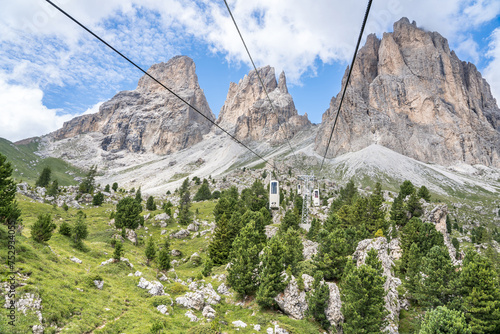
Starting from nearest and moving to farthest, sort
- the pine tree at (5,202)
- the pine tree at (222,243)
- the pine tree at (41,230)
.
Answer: the pine tree at (5,202)
the pine tree at (41,230)
the pine tree at (222,243)

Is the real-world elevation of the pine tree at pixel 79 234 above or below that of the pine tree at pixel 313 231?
below

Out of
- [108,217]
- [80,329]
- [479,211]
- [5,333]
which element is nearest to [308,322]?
[80,329]

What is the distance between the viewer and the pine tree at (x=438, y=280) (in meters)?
29.8

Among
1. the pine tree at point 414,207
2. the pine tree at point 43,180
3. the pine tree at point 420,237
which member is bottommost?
the pine tree at point 420,237

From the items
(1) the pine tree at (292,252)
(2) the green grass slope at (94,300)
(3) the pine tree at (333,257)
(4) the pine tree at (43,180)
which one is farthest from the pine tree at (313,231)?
(4) the pine tree at (43,180)

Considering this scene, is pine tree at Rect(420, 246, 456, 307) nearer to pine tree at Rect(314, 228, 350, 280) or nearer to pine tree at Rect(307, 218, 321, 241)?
A: pine tree at Rect(314, 228, 350, 280)

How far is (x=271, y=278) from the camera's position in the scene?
32.7 meters

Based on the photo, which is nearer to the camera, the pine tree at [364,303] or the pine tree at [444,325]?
the pine tree at [444,325]

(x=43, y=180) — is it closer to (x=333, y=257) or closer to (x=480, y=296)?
(x=333, y=257)

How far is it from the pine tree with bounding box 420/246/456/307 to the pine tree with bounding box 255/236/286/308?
1835cm

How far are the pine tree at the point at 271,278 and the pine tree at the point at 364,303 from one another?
8.52 meters

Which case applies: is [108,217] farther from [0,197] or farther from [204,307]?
[204,307]

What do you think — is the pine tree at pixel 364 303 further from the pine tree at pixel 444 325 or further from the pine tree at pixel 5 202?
the pine tree at pixel 5 202

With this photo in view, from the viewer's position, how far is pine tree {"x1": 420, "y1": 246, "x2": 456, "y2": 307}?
2984 cm
